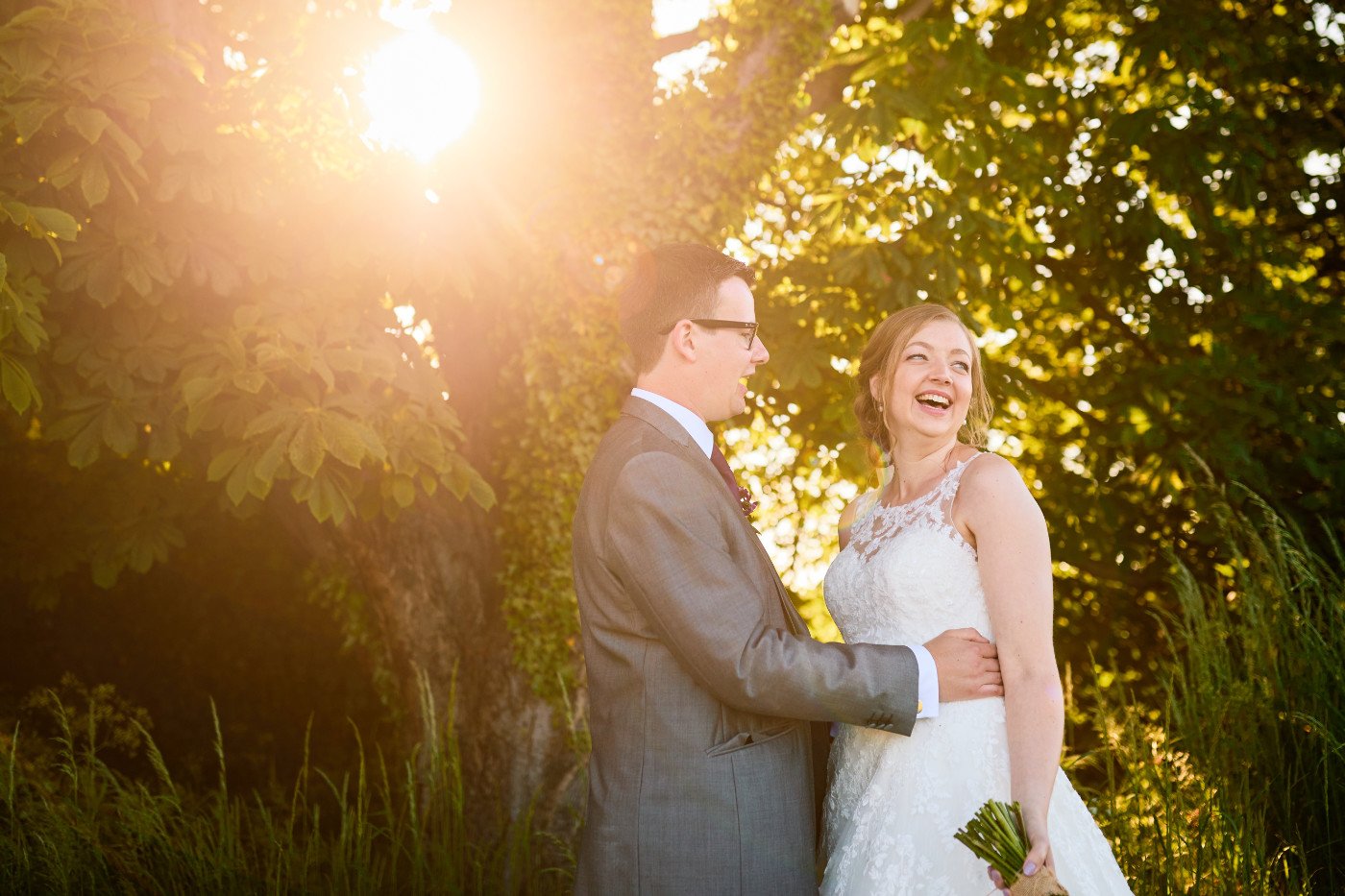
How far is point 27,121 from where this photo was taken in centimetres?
408

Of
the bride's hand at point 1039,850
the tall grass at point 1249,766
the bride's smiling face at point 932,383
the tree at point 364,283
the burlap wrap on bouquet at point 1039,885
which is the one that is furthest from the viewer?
the tree at point 364,283

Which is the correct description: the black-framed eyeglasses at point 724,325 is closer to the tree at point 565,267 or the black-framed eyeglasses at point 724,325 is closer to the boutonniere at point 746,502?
the boutonniere at point 746,502

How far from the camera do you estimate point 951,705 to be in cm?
279

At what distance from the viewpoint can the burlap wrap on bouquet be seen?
2250 millimetres

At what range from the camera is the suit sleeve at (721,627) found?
252 cm

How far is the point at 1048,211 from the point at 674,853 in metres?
6.75

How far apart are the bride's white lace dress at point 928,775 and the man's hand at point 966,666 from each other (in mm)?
55

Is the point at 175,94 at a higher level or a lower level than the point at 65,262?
higher

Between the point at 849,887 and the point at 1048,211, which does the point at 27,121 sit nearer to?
the point at 849,887

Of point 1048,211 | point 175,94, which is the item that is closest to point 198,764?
point 175,94

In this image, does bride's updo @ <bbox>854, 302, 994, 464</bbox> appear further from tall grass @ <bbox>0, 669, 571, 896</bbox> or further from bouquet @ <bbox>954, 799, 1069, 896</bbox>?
tall grass @ <bbox>0, 669, 571, 896</bbox>

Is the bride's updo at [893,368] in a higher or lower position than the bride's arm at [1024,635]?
→ higher

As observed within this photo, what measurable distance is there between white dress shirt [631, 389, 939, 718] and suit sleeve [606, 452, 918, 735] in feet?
0.13

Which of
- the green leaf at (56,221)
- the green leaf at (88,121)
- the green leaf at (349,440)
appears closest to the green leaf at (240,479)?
the green leaf at (349,440)
